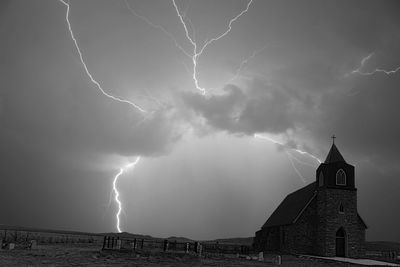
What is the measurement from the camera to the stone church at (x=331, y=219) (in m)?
40.3

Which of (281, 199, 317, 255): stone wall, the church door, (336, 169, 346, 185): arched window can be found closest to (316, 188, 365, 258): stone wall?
the church door

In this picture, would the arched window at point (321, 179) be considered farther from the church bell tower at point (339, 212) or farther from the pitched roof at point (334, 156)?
the pitched roof at point (334, 156)

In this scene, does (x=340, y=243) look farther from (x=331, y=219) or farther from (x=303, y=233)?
(x=303, y=233)

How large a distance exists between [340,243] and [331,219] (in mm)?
2928

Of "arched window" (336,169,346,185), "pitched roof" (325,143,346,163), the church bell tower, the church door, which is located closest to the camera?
the church bell tower

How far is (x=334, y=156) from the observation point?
41938 mm

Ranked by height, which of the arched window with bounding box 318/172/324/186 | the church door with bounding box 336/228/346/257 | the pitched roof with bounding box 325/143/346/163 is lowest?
the church door with bounding box 336/228/346/257

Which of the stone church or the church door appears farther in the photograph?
the church door

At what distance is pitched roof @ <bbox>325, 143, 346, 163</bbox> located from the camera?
41531 millimetres

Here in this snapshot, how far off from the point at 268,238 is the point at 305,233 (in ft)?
33.9

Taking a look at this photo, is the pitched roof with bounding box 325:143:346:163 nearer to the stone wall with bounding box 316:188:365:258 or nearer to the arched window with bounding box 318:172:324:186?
the arched window with bounding box 318:172:324:186

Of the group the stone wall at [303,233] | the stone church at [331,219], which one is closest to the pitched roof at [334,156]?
the stone church at [331,219]

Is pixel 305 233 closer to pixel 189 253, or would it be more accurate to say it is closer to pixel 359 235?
pixel 359 235

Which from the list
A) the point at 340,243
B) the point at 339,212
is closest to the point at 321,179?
the point at 339,212
